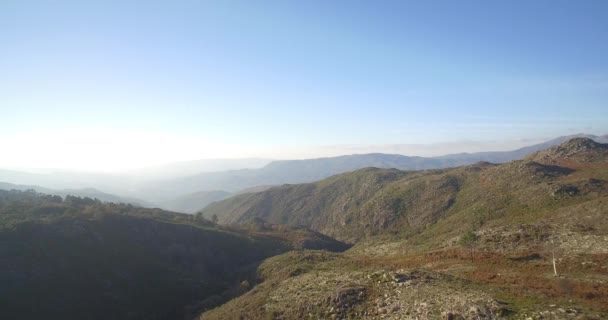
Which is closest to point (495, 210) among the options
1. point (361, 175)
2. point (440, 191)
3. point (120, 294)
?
point (440, 191)

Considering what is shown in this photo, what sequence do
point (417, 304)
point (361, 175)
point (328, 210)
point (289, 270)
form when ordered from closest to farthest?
point (417, 304)
point (289, 270)
point (328, 210)
point (361, 175)

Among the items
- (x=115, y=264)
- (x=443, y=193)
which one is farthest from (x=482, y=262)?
(x=115, y=264)

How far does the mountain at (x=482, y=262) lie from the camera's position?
22.8m

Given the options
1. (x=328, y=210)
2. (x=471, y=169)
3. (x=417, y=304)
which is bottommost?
(x=328, y=210)

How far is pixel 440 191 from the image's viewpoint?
8294 cm

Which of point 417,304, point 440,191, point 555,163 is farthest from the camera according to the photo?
point 440,191

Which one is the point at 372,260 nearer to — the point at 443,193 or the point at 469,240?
the point at 469,240

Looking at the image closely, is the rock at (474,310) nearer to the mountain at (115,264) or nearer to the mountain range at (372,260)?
the mountain range at (372,260)

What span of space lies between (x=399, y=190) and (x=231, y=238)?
48762 millimetres

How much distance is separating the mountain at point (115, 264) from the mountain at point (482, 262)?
10.3m

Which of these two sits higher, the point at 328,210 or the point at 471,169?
the point at 471,169

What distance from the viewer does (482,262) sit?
1329 inches

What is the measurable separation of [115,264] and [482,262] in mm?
50335

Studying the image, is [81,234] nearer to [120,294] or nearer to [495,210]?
[120,294]
